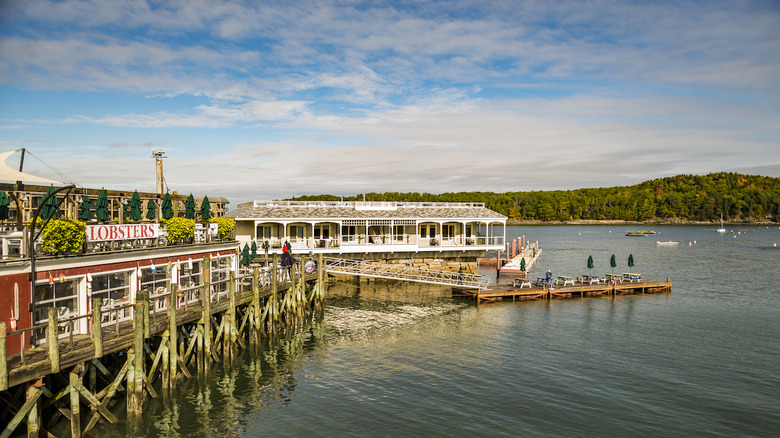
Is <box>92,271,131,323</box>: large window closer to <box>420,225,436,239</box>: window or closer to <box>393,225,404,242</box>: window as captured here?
<box>393,225,404,242</box>: window

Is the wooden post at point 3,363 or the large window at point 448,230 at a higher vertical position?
the large window at point 448,230

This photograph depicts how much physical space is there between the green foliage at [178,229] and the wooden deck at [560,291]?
74.2 ft

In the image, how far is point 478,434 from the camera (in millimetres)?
17188

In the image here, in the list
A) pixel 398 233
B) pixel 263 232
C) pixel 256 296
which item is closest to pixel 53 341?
pixel 256 296

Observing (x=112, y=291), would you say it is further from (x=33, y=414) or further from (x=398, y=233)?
(x=398, y=233)

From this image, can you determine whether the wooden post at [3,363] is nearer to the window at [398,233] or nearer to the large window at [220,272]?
the large window at [220,272]

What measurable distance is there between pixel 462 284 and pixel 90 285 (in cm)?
2832

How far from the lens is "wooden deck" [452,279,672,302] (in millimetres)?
40406

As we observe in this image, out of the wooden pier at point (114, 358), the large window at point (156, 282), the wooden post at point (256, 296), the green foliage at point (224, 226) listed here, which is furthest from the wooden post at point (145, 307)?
the green foliage at point (224, 226)

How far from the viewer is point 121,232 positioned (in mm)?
20328

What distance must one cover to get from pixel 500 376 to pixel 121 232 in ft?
56.4

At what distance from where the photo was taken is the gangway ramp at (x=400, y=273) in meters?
41.1

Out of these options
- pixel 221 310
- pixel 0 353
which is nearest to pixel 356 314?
pixel 221 310

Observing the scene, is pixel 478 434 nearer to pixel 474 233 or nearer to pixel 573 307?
pixel 573 307
